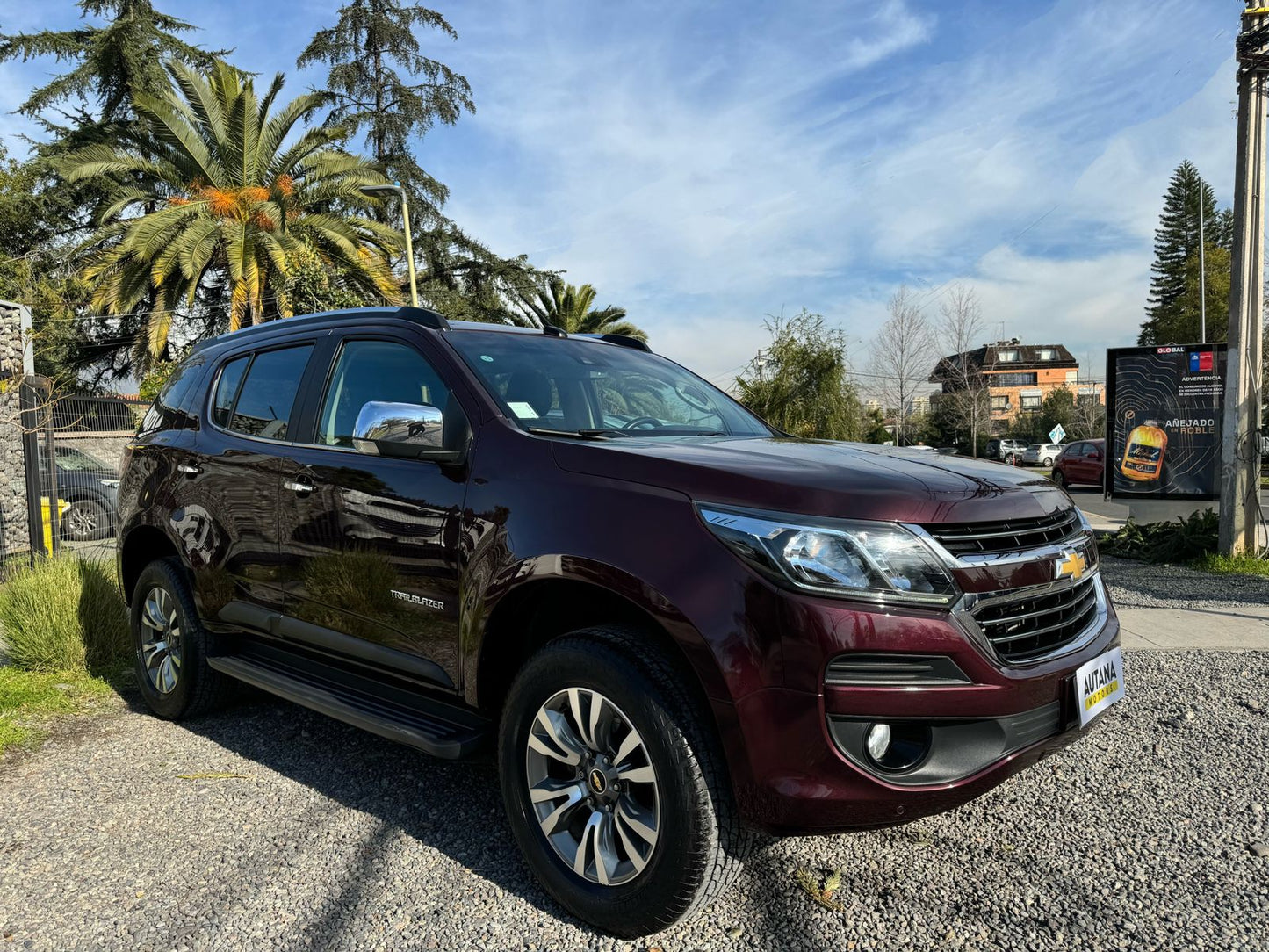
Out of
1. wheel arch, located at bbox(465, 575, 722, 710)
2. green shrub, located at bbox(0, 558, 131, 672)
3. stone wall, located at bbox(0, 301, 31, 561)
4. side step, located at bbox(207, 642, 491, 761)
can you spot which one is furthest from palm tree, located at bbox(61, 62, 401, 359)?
wheel arch, located at bbox(465, 575, 722, 710)

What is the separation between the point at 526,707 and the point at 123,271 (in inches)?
827

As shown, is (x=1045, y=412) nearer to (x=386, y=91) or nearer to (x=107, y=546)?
(x=386, y=91)

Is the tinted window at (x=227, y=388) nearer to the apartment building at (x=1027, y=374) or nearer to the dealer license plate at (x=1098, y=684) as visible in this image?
the dealer license plate at (x=1098, y=684)

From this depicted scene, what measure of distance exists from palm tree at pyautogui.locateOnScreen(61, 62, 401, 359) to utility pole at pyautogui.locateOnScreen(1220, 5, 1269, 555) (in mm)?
17447

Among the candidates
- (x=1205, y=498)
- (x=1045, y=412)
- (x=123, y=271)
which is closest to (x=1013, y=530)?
(x=1205, y=498)

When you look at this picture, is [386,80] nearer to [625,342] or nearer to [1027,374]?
[625,342]

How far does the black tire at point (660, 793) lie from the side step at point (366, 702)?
0.44 m

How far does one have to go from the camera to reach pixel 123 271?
19375mm

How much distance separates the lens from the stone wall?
29.6 feet

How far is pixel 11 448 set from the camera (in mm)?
9195

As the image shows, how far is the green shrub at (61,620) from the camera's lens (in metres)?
5.08

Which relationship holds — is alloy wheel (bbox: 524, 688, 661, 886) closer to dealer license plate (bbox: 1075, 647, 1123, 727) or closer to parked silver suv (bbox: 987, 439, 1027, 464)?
dealer license plate (bbox: 1075, 647, 1123, 727)

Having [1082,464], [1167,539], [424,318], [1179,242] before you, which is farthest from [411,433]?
[1179,242]

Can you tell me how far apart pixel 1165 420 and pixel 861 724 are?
9.06 m
